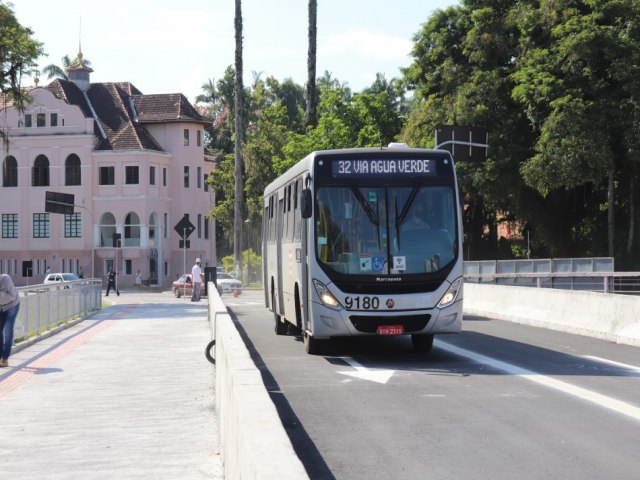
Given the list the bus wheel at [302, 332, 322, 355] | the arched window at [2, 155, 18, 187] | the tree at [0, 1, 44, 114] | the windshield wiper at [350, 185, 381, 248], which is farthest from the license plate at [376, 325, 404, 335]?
the arched window at [2, 155, 18, 187]

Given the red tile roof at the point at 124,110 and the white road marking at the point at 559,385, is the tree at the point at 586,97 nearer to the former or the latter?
the white road marking at the point at 559,385

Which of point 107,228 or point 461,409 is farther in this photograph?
point 107,228

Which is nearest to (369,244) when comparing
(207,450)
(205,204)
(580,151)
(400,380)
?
(400,380)

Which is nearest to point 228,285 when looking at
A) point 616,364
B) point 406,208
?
point 406,208

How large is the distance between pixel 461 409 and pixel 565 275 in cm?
2951

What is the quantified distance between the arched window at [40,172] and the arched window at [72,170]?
171 cm

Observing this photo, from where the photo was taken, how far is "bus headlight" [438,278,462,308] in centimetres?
1648

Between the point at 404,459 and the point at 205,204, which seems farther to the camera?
the point at 205,204

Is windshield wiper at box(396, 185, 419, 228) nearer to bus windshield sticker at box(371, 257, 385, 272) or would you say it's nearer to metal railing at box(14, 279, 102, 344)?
bus windshield sticker at box(371, 257, 385, 272)

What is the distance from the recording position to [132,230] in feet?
278

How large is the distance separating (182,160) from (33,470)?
80117mm

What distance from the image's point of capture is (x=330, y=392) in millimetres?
12820

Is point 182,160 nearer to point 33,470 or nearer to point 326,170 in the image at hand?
point 326,170

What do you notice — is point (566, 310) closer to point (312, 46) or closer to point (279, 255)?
point (279, 255)
